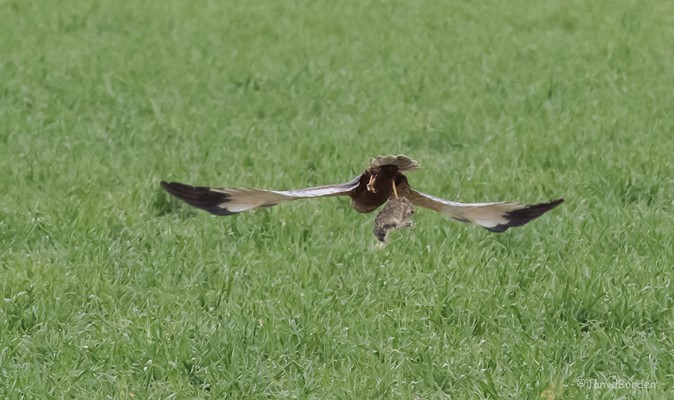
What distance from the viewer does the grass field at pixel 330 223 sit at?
13.8 feet

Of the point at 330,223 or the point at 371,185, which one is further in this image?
the point at 330,223

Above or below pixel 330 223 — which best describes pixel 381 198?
above

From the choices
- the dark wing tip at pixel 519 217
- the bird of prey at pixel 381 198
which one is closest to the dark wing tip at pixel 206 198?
the bird of prey at pixel 381 198

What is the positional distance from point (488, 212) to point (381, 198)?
0.57ft

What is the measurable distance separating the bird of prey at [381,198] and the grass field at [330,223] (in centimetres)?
224

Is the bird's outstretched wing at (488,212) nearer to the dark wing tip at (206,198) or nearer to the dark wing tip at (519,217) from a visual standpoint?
Answer: the dark wing tip at (519,217)

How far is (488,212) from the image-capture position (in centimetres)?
182

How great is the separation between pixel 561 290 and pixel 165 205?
7.15ft

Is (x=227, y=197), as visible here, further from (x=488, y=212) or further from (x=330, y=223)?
(x=330, y=223)

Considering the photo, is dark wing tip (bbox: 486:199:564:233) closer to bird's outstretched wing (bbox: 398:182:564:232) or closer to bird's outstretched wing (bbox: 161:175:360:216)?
bird's outstretched wing (bbox: 398:182:564:232)

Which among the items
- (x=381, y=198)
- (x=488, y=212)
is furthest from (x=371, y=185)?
(x=488, y=212)

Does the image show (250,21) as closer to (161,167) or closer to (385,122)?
(385,122)

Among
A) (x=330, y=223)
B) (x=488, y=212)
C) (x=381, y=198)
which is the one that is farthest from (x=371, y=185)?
(x=330, y=223)

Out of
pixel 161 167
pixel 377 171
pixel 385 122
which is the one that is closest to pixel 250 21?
pixel 385 122
